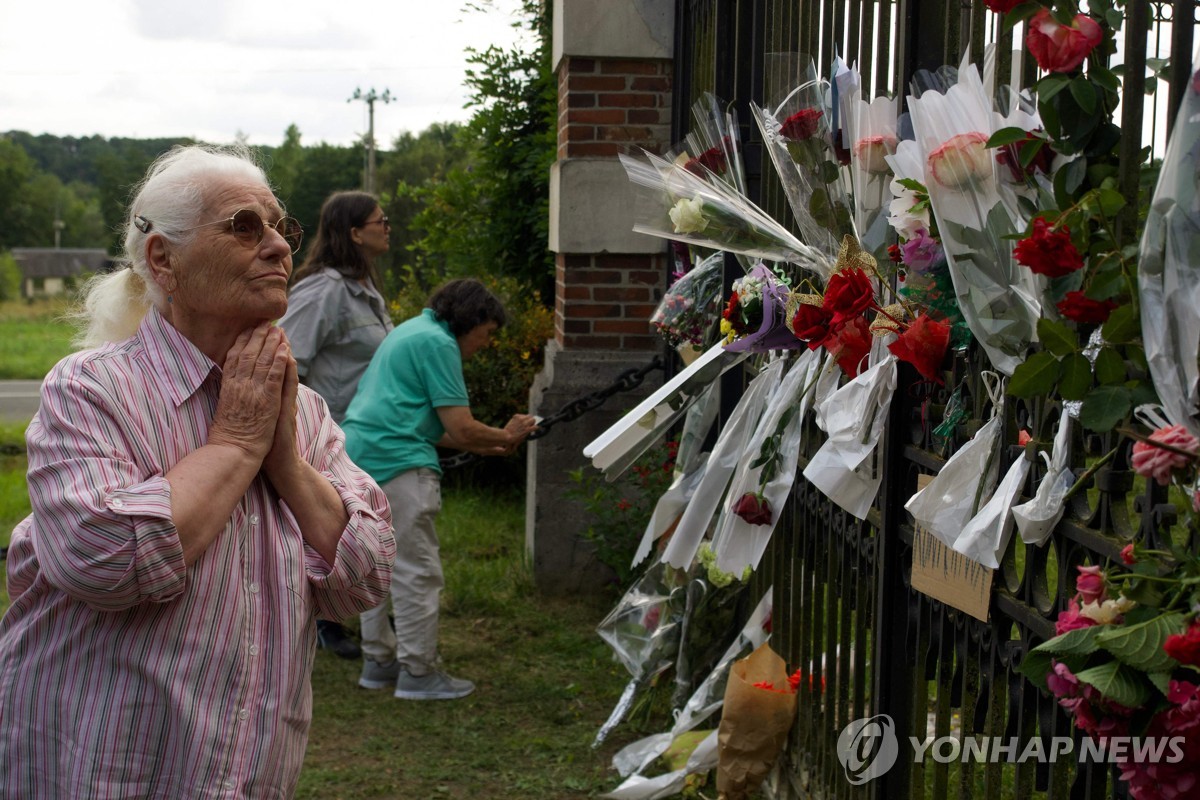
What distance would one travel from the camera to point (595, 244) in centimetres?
658

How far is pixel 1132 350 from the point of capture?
1.68 metres

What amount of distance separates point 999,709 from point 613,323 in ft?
15.1

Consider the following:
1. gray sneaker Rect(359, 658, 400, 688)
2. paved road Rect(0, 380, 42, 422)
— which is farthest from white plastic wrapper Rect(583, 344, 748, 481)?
paved road Rect(0, 380, 42, 422)

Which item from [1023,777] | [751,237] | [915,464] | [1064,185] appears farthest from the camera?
[751,237]

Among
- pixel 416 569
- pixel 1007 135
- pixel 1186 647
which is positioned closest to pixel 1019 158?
pixel 1007 135

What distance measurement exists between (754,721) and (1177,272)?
8.14 feet

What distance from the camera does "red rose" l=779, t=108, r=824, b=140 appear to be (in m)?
2.95

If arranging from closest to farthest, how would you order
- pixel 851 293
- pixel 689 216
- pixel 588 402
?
1. pixel 851 293
2. pixel 689 216
3. pixel 588 402

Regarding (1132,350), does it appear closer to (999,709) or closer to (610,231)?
(999,709)

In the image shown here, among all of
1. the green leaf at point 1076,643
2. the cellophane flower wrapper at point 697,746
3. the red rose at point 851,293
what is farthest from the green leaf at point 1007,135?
the cellophane flower wrapper at point 697,746

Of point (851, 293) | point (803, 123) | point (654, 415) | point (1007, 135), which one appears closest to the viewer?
point (1007, 135)

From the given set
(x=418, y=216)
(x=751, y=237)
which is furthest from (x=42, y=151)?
(x=751, y=237)

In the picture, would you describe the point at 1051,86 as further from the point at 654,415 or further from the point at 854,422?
the point at 654,415

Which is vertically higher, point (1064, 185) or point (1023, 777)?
point (1064, 185)
